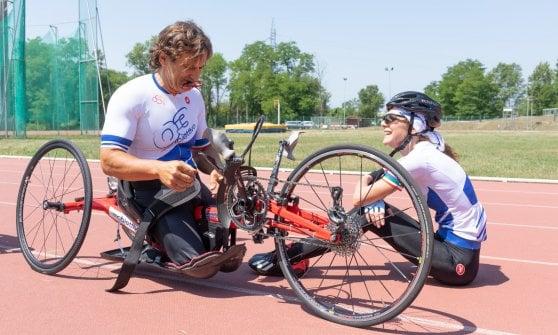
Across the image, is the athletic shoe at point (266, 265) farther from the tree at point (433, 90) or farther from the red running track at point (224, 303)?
the tree at point (433, 90)

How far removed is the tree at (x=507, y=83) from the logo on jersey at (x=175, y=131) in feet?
339

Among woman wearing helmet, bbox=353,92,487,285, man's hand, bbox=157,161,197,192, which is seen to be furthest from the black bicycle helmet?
man's hand, bbox=157,161,197,192

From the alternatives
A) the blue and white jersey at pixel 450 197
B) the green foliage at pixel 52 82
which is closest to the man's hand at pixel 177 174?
the blue and white jersey at pixel 450 197

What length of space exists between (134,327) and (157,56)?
153 centimetres

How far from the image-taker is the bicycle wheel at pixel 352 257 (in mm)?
2957

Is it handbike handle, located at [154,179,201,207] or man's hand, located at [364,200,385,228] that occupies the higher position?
handbike handle, located at [154,179,201,207]

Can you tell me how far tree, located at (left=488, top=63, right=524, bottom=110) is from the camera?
101188 mm

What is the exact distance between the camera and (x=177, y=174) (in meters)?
3.21

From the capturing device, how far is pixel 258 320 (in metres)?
3.26

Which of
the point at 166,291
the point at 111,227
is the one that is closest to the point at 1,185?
→ the point at 111,227

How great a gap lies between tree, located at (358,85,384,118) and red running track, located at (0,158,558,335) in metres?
110

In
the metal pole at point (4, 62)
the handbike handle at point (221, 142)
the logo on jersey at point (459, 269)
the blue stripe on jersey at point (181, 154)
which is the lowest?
the logo on jersey at point (459, 269)

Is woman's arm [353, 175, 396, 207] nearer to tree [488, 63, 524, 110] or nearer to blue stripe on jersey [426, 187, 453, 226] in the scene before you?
blue stripe on jersey [426, 187, 453, 226]

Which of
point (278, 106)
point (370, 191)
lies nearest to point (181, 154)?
point (370, 191)
